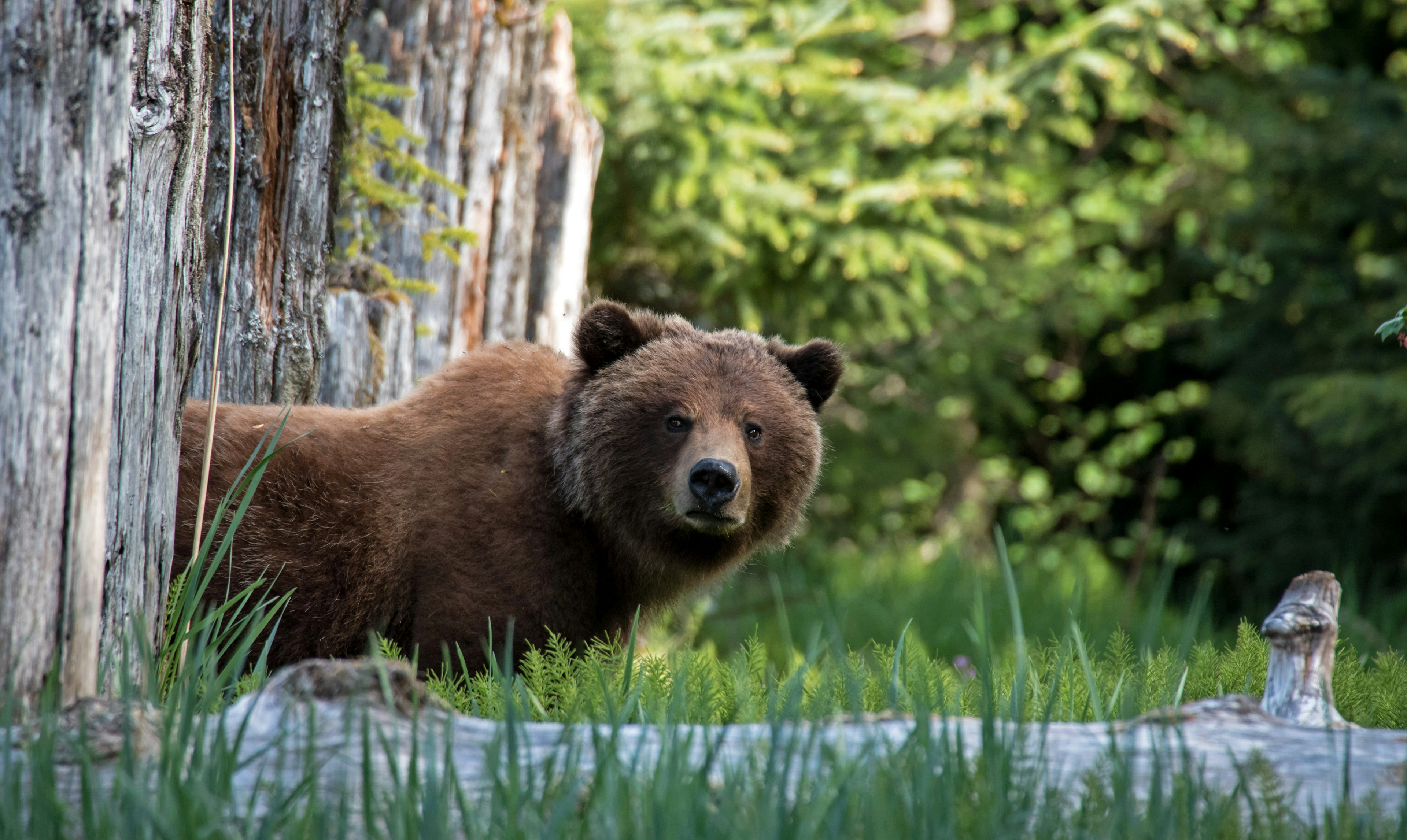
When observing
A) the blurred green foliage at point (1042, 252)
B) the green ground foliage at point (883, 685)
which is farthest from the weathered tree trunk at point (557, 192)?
the green ground foliage at point (883, 685)

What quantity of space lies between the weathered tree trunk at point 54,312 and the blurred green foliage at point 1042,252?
183 inches

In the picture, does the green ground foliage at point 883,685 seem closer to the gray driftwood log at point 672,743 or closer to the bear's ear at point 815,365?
the gray driftwood log at point 672,743

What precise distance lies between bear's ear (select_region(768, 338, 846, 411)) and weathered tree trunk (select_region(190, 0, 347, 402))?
1.68 meters

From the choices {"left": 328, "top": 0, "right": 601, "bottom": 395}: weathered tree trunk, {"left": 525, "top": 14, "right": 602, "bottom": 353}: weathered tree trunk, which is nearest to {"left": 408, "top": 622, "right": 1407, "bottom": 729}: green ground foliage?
{"left": 328, "top": 0, "right": 601, "bottom": 395}: weathered tree trunk

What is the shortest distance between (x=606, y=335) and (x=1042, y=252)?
6445mm

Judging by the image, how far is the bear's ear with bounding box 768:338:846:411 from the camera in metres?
4.38

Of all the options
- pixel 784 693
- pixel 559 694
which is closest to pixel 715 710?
pixel 784 693

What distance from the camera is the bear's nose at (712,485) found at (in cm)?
375

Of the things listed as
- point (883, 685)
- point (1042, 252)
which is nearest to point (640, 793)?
point (883, 685)

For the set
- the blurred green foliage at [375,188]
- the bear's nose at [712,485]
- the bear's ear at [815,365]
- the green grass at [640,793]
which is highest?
the blurred green foliage at [375,188]

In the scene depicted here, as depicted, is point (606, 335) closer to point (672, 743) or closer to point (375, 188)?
point (375, 188)

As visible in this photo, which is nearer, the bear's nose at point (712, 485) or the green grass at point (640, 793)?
the green grass at point (640, 793)

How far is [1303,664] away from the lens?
2340 millimetres

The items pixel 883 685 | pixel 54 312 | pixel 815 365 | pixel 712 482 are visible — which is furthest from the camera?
pixel 815 365
